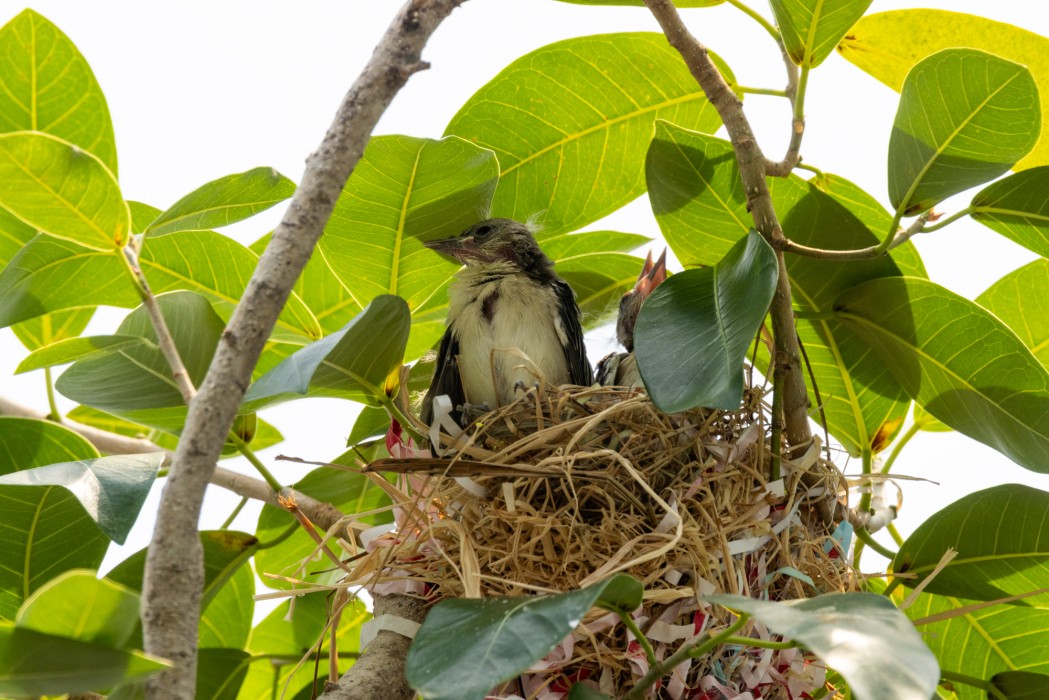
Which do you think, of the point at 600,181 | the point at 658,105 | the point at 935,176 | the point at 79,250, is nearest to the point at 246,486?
the point at 79,250

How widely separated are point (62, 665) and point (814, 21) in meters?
1.38

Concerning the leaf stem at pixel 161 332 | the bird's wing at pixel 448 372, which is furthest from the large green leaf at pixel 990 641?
the leaf stem at pixel 161 332

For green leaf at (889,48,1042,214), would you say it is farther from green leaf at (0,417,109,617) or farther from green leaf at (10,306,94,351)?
green leaf at (10,306,94,351)

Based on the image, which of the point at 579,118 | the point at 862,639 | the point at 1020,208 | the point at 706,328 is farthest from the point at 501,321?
the point at 862,639

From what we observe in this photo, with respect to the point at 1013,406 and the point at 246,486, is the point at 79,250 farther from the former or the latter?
the point at 1013,406

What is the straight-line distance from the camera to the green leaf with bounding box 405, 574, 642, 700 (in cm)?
108

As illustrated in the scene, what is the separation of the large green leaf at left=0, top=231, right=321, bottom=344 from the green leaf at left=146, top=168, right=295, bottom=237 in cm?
20

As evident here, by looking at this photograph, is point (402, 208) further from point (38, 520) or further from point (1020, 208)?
point (1020, 208)

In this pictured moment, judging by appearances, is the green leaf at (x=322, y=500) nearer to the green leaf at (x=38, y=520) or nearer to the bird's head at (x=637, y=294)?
the green leaf at (x=38, y=520)

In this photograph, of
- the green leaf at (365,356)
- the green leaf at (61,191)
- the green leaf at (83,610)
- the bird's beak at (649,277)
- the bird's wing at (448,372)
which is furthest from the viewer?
the bird's beak at (649,277)

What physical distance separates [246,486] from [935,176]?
1360 mm

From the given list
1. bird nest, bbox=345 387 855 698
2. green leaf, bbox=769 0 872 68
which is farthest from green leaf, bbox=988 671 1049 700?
green leaf, bbox=769 0 872 68

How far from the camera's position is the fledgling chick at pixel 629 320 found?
218 centimetres

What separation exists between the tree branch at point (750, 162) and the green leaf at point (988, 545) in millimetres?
372
